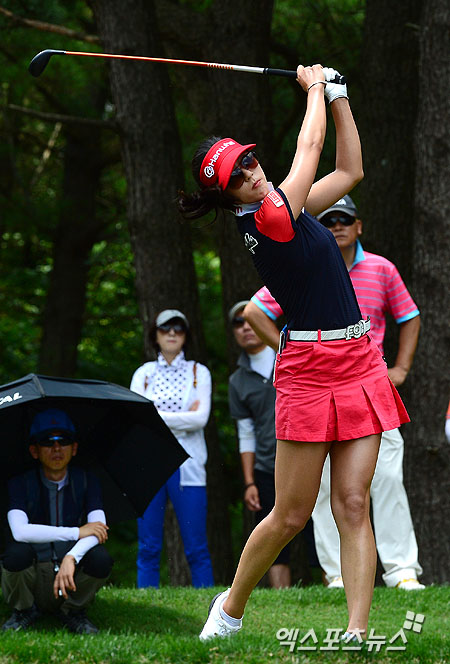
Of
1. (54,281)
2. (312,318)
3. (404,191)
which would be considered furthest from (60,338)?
(312,318)

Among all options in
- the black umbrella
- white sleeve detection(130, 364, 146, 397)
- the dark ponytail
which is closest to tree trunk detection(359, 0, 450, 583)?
white sleeve detection(130, 364, 146, 397)

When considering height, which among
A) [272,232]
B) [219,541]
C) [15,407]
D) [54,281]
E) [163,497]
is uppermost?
[54,281]

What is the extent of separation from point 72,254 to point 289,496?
43.3 ft

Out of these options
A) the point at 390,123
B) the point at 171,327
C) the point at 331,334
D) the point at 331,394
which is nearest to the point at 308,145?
the point at 331,334

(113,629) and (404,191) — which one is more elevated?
(404,191)

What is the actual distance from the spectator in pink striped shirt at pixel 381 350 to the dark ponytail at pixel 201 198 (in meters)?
2.23

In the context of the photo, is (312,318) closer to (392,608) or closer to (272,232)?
(272,232)

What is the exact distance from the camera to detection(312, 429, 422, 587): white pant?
6859 mm

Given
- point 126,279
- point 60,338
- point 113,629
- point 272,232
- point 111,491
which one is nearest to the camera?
point 272,232

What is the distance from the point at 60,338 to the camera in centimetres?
1695

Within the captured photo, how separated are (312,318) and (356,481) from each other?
679mm

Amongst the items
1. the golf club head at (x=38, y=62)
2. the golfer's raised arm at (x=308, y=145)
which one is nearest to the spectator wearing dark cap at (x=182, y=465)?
the golf club head at (x=38, y=62)

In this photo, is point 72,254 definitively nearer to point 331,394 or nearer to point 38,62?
point 38,62

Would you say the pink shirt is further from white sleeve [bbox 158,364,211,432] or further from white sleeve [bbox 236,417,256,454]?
white sleeve [bbox 236,417,256,454]
